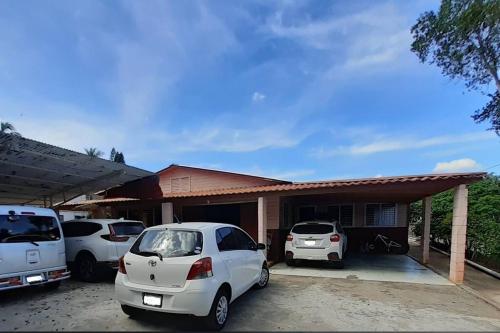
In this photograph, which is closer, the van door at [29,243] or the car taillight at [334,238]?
the van door at [29,243]

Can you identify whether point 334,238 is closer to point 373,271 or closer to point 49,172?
point 373,271

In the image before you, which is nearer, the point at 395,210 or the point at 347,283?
the point at 347,283

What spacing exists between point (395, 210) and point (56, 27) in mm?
14808

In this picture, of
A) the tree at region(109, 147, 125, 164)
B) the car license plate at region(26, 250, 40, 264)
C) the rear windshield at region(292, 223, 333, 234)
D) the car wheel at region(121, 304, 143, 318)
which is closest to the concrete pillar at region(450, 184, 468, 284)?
the rear windshield at region(292, 223, 333, 234)

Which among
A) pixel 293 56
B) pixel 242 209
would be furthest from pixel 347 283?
pixel 293 56

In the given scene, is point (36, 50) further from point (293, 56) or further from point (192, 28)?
point (293, 56)

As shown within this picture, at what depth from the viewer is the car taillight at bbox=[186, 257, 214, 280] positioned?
429 cm

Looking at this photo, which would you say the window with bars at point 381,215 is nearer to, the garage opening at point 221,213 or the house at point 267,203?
the house at point 267,203

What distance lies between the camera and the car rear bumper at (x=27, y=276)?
5.68 m

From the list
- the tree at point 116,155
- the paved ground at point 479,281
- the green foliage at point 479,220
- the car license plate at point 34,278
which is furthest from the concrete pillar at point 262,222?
the tree at point 116,155

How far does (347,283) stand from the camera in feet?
25.8

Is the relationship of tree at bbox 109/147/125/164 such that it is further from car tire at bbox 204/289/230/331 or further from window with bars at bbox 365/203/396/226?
car tire at bbox 204/289/230/331

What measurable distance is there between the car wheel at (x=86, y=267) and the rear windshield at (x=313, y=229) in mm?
5727

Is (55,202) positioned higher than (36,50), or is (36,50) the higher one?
(36,50)
